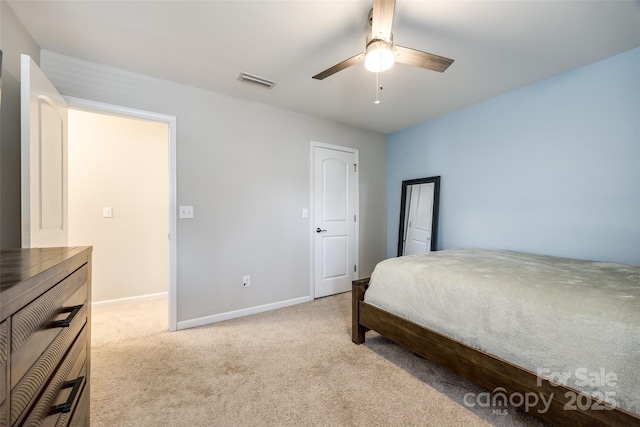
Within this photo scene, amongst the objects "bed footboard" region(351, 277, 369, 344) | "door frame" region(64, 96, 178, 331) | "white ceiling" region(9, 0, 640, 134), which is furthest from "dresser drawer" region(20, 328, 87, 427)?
"white ceiling" region(9, 0, 640, 134)

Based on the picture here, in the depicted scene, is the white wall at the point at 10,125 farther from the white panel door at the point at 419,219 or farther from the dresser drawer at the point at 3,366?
the white panel door at the point at 419,219

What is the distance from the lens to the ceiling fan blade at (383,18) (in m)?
1.40

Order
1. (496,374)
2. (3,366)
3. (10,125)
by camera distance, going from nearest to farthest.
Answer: (3,366)
(496,374)
(10,125)

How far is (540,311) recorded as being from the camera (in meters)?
1.28

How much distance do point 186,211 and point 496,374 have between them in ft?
8.77

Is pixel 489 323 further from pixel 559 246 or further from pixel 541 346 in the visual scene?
pixel 559 246

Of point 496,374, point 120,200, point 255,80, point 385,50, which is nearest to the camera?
point 496,374

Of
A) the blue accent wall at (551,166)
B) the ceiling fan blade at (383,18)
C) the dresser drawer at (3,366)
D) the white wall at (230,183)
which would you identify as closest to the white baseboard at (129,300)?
the white wall at (230,183)

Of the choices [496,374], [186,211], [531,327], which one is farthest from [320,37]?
[496,374]

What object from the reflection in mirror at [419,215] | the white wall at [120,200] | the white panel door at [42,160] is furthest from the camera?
the reflection in mirror at [419,215]

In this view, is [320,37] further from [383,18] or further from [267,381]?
[267,381]

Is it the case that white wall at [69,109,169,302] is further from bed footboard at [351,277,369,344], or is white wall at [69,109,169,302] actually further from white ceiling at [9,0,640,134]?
bed footboard at [351,277,369,344]

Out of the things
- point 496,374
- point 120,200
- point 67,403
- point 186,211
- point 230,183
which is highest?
point 230,183

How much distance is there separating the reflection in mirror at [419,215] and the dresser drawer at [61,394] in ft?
11.0
